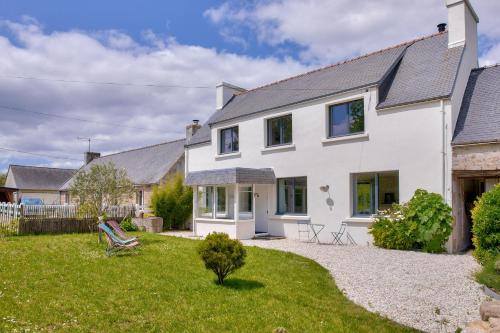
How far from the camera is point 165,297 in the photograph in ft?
24.6

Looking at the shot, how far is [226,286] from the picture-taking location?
8336 mm

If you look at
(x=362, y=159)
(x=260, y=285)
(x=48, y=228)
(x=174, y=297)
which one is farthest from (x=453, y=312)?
(x=48, y=228)

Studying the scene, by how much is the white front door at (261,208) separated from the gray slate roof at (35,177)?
40592mm

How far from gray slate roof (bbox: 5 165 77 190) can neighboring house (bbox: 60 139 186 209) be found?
1764cm

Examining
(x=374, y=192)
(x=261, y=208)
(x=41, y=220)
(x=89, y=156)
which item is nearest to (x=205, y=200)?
(x=261, y=208)

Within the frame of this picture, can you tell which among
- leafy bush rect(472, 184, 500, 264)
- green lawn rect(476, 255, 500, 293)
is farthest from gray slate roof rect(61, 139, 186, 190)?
green lawn rect(476, 255, 500, 293)

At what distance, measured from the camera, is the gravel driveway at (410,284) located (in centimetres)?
703

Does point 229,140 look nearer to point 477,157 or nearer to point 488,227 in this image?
point 477,157

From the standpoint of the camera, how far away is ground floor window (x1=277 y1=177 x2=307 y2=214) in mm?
17578

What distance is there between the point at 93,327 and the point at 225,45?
11.2 m

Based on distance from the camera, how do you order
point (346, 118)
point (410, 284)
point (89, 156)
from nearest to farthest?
point (410, 284)
point (346, 118)
point (89, 156)

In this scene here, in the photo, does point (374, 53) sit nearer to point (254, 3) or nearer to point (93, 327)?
point (254, 3)

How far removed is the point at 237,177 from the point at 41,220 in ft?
33.0

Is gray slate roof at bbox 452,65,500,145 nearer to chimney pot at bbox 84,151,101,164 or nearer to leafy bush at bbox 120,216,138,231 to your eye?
leafy bush at bbox 120,216,138,231
